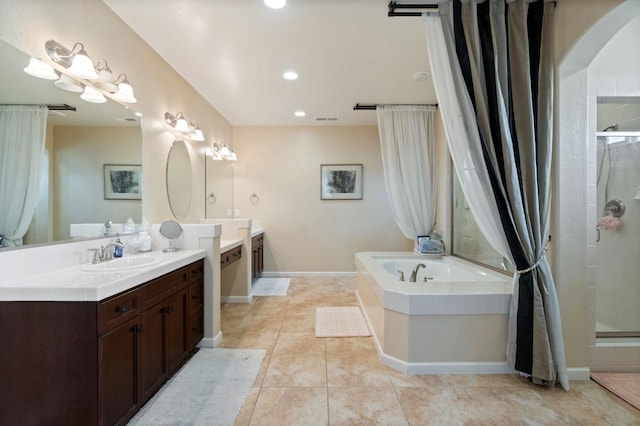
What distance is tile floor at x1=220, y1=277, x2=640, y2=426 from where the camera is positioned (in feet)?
5.20

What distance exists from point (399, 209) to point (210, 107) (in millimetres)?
2854

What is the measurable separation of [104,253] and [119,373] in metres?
0.85

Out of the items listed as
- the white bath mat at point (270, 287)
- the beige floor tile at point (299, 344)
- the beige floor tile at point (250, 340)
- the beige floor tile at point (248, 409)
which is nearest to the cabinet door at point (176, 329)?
the beige floor tile at point (250, 340)

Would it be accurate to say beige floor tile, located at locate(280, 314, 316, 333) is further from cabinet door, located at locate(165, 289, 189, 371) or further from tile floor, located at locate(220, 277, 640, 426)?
cabinet door, located at locate(165, 289, 189, 371)

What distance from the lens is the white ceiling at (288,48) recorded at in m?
2.05

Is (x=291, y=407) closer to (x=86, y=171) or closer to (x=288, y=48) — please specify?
(x=86, y=171)

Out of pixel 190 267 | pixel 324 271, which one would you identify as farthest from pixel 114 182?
pixel 324 271

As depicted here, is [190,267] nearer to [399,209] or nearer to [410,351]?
[410,351]

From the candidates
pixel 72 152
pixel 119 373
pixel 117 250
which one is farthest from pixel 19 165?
pixel 119 373

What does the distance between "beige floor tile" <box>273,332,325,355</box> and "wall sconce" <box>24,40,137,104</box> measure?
2264 millimetres

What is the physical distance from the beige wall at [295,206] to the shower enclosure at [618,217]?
8.35 feet

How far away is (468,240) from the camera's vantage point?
10.8 feet

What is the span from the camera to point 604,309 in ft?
8.16

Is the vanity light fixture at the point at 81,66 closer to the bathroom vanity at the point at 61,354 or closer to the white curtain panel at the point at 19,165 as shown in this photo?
the white curtain panel at the point at 19,165
